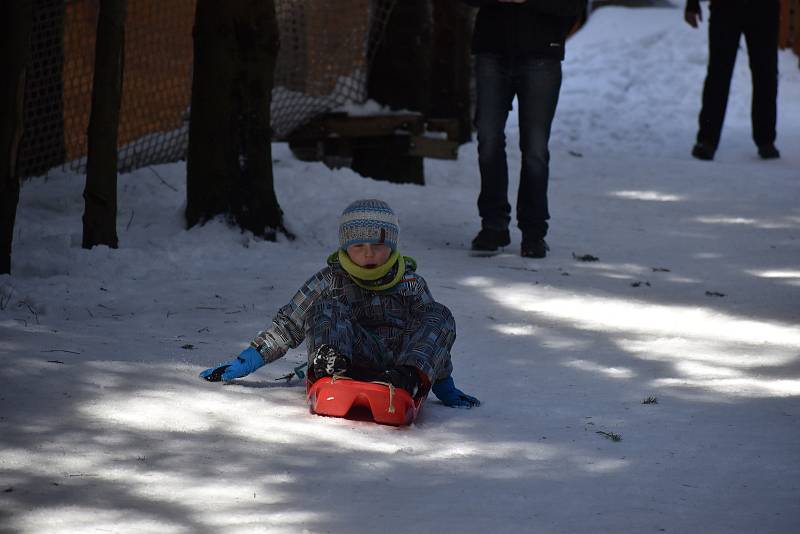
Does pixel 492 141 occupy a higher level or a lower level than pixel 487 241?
higher

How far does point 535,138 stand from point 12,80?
10.2 ft

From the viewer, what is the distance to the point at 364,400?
12.9 feet

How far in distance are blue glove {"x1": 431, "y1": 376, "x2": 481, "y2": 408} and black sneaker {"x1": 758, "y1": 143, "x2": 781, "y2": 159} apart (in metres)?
8.58

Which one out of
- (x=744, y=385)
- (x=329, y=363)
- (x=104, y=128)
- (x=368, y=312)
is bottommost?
(x=744, y=385)

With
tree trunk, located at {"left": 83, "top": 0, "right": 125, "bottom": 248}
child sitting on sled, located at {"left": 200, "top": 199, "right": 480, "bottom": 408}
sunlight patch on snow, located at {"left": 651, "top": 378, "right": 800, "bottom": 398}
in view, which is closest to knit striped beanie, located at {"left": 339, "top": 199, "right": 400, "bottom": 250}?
child sitting on sled, located at {"left": 200, "top": 199, "right": 480, "bottom": 408}

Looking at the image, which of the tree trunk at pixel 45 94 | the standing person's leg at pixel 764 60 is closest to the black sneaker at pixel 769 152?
the standing person's leg at pixel 764 60

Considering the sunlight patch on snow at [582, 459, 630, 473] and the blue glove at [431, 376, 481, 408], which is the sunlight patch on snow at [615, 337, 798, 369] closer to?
the blue glove at [431, 376, 481, 408]

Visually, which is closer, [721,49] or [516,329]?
[516,329]

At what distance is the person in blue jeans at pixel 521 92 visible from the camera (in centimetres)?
707

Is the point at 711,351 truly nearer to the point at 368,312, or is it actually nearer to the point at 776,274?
the point at 368,312

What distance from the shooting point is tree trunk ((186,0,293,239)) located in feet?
23.5

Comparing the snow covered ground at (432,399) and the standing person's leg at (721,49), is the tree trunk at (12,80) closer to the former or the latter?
the snow covered ground at (432,399)

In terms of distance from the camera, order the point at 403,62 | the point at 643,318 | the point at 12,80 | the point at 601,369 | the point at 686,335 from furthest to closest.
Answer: the point at 403,62 < the point at 643,318 < the point at 12,80 < the point at 686,335 < the point at 601,369

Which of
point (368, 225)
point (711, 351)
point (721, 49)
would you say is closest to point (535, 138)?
point (711, 351)
